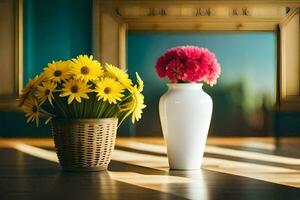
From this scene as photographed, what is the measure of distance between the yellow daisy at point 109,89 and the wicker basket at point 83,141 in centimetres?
10

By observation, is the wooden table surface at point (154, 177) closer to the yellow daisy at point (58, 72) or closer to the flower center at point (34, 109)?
the flower center at point (34, 109)

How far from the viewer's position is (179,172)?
7.80 feet

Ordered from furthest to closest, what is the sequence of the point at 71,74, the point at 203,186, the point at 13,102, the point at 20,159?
1. the point at 13,102
2. the point at 20,159
3. the point at 71,74
4. the point at 203,186

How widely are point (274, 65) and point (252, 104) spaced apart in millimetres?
357

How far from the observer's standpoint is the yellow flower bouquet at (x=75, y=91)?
229 cm

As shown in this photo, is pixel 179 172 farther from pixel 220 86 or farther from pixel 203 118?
pixel 220 86

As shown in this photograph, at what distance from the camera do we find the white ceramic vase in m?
2.38

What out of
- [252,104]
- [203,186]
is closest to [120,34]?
[252,104]

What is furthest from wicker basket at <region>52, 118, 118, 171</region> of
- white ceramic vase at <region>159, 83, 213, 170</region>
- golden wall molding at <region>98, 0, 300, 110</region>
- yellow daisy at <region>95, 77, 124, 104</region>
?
golden wall molding at <region>98, 0, 300, 110</region>

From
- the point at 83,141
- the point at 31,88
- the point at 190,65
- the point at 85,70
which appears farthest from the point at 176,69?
the point at 31,88

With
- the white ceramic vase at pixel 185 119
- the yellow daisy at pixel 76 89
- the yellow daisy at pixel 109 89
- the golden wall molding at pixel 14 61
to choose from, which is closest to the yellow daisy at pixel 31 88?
the yellow daisy at pixel 76 89

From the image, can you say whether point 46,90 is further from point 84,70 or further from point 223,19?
point 223,19

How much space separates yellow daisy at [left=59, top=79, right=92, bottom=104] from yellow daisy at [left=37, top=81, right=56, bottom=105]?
44 millimetres

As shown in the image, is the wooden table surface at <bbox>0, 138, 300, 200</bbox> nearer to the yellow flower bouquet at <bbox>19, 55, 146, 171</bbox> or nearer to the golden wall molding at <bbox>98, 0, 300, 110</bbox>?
the yellow flower bouquet at <bbox>19, 55, 146, 171</bbox>
